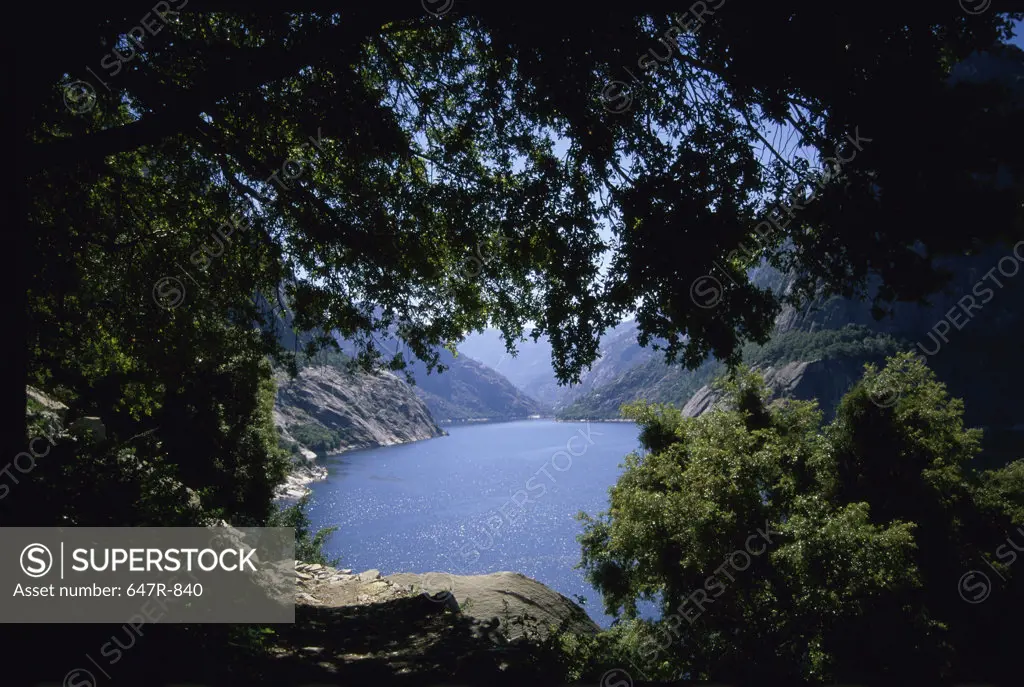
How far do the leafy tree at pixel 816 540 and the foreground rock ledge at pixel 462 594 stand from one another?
2.06 metres

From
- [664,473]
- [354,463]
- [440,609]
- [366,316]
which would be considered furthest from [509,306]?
[354,463]

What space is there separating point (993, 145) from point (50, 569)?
32.4 feet

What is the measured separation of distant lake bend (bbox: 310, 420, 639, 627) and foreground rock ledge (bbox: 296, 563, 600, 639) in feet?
77.5

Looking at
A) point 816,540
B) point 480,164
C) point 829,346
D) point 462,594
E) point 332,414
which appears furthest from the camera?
point 332,414

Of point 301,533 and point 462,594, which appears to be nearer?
point 462,594

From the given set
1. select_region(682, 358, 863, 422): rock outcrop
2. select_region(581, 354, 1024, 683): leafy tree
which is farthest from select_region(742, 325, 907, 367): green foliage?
select_region(581, 354, 1024, 683): leafy tree

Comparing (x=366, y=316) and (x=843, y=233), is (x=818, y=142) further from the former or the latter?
(x=366, y=316)

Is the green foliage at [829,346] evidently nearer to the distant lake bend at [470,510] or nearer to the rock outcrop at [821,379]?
the rock outcrop at [821,379]

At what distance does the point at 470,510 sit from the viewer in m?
79.1

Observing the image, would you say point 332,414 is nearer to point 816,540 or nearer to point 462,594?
point 462,594

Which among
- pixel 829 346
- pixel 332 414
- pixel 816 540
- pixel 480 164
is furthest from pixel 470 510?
pixel 332 414

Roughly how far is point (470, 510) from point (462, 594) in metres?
70.3

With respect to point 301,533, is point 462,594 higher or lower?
lower

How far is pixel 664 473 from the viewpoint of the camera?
19.2 meters
